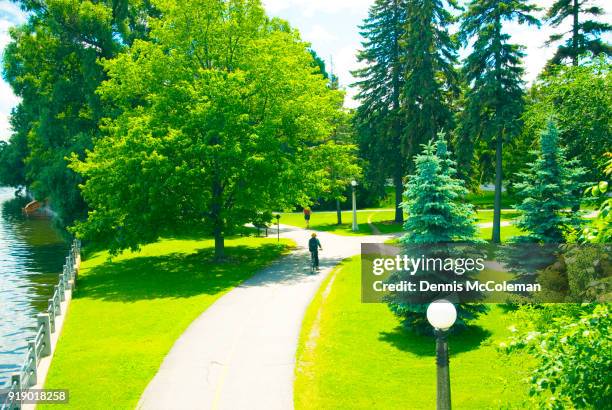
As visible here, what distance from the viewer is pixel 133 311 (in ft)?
54.8

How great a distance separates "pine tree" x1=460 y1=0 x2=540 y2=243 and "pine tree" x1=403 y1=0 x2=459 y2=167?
4.39 meters

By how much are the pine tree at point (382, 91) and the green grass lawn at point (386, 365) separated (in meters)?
22.3

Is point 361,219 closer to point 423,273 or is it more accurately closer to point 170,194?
point 170,194

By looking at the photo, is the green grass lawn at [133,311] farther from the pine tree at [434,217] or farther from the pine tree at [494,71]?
the pine tree at [494,71]

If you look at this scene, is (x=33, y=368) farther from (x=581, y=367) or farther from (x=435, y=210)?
(x=581, y=367)

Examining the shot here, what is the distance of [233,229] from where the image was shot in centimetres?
2328

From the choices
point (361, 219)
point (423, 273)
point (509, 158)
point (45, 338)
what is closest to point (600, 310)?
point (423, 273)

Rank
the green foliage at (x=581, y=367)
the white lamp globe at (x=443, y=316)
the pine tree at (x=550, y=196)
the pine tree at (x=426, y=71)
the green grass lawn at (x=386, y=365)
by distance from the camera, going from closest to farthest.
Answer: the green foliage at (x=581, y=367) < the white lamp globe at (x=443, y=316) < the green grass lawn at (x=386, y=365) < the pine tree at (x=550, y=196) < the pine tree at (x=426, y=71)

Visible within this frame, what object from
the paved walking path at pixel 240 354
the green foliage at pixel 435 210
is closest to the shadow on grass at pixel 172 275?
the paved walking path at pixel 240 354

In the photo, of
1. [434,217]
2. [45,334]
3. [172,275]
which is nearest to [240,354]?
[45,334]

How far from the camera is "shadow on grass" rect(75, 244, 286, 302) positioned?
1944cm

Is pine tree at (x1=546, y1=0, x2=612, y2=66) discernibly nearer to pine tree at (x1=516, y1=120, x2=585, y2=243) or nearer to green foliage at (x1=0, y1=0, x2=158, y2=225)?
pine tree at (x1=516, y1=120, x2=585, y2=243)

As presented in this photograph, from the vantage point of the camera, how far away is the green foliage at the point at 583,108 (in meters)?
19.8

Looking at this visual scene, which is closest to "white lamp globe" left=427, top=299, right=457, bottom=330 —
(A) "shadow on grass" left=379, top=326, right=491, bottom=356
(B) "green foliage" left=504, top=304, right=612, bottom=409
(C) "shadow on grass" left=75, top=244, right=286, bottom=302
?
(B) "green foliage" left=504, top=304, right=612, bottom=409
